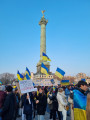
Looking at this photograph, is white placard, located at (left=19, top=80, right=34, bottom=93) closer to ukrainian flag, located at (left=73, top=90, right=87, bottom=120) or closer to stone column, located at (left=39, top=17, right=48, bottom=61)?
ukrainian flag, located at (left=73, top=90, right=87, bottom=120)

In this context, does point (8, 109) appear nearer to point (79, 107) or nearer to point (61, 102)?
point (79, 107)

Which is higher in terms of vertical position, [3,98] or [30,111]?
[3,98]

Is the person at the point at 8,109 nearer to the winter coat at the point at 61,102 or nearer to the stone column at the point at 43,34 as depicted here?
the winter coat at the point at 61,102

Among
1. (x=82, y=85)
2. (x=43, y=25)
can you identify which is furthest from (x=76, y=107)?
(x=43, y=25)

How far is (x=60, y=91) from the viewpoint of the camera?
5.86 meters

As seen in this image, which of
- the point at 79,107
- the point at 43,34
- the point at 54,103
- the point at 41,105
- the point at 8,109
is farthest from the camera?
the point at 43,34

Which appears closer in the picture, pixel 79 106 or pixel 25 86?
pixel 79 106

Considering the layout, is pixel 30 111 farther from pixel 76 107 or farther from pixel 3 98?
pixel 76 107

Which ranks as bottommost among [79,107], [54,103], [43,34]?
[54,103]

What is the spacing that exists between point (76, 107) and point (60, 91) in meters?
3.07

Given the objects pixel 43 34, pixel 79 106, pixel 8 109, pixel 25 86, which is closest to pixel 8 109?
pixel 8 109

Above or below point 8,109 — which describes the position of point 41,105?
below

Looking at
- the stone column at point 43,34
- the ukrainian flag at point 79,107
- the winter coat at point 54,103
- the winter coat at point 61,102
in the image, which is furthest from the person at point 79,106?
the stone column at point 43,34

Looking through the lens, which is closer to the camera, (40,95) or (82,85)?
(82,85)
